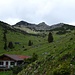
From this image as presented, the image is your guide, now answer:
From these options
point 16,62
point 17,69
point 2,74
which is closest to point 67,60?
point 17,69

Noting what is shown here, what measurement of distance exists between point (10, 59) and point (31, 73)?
57844mm

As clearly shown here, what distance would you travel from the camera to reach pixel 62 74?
25.1 metres

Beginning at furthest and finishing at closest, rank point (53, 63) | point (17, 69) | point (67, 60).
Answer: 1. point (17, 69)
2. point (53, 63)
3. point (67, 60)

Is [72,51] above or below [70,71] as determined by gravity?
above

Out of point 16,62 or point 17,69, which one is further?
point 16,62

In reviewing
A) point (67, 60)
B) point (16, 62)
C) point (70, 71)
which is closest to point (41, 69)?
point (67, 60)

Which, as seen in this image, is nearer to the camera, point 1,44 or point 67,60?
point 67,60

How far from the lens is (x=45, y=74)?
2972cm

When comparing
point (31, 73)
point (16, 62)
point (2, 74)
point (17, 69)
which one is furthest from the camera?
point (16, 62)

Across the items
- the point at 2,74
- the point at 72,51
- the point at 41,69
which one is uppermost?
the point at 72,51

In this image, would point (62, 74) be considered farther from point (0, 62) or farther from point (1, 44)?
point (1, 44)

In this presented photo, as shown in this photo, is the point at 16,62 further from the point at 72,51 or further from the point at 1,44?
the point at 1,44

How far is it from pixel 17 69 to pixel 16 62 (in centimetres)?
2520

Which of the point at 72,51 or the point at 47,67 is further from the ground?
the point at 72,51
